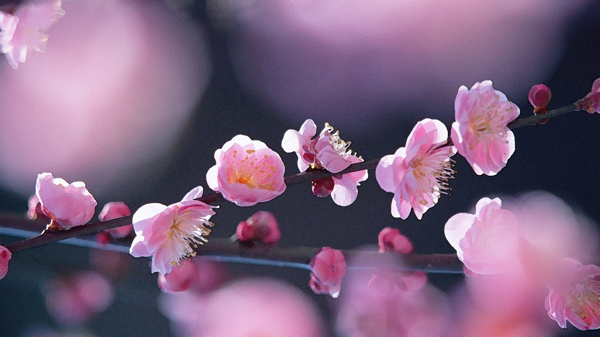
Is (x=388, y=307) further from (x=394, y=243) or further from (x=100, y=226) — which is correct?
(x=100, y=226)

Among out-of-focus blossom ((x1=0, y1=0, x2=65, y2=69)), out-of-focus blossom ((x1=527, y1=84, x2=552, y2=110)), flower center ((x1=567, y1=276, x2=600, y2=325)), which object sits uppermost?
out-of-focus blossom ((x1=527, y1=84, x2=552, y2=110))

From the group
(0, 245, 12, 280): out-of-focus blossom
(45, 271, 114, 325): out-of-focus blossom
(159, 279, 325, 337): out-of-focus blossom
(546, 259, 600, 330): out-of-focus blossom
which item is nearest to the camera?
(0, 245, 12, 280): out-of-focus blossom

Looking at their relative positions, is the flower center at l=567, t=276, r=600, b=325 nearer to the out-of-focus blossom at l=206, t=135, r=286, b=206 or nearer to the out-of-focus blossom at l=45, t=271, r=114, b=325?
the out-of-focus blossom at l=206, t=135, r=286, b=206

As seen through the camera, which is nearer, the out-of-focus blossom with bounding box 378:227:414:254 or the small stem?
the small stem

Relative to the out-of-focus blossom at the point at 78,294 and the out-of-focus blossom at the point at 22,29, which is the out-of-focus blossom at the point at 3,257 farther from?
the out-of-focus blossom at the point at 78,294

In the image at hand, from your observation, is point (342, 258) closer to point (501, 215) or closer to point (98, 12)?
point (501, 215)

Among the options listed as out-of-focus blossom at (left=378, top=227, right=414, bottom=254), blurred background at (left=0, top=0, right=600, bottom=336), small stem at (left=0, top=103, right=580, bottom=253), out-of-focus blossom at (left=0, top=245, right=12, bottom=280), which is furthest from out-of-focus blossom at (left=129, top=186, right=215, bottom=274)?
blurred background at (left=0, top=0, right=600, bottom=336)

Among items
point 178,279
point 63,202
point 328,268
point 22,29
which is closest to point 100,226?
point 63,202
